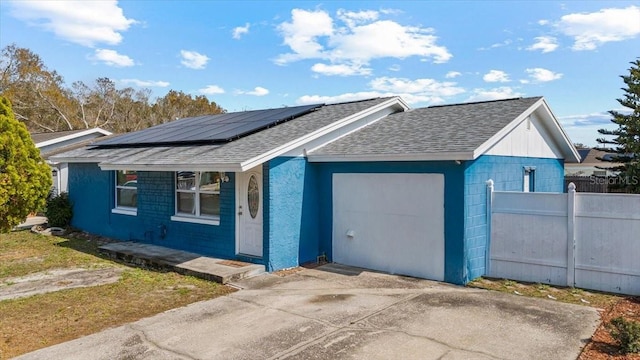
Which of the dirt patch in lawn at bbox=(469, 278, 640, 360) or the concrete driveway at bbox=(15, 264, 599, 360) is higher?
the dirt patch in lawn at bbox=(469, 278, 640, 360)

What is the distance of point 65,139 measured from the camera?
23438 millimetres

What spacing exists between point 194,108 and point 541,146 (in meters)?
44.5

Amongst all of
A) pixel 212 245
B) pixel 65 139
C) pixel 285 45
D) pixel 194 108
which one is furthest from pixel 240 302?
pixel 194 108

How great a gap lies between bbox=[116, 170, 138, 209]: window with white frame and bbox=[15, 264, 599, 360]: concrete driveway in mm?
7075

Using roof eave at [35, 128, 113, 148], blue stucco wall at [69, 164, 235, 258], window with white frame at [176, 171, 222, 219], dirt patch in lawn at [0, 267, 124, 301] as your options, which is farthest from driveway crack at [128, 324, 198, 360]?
roof eave at [35, 128, 113, 148]

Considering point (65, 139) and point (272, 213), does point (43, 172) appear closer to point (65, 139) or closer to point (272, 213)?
point (272, 213)

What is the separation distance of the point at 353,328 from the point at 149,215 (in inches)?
321

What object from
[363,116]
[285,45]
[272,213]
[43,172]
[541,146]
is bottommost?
[272,213]

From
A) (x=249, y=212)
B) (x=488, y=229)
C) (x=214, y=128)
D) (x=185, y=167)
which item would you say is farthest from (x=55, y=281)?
(x=488, y=229)

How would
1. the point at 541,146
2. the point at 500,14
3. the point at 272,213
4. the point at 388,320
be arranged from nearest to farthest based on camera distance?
the point at 388,320, the point at 272,213, the point at 541,146, the point at 500,14

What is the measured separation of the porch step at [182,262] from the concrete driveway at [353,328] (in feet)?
2.95

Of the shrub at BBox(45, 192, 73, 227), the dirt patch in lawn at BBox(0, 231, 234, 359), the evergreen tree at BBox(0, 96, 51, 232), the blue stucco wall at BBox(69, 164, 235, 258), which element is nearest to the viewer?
the dirt patch in lawn at BBox(0, 231, 234, 359)

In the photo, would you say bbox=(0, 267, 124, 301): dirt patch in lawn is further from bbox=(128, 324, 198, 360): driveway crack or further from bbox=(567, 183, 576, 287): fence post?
bbox=(567, 183, 576, 287): fence post

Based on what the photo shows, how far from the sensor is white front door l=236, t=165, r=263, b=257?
9414 millimetres
